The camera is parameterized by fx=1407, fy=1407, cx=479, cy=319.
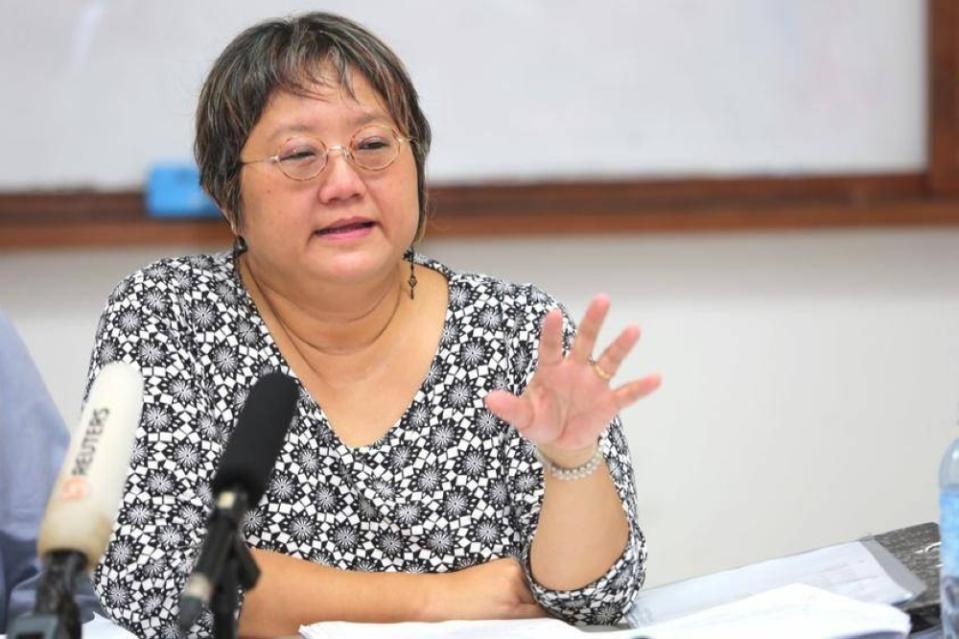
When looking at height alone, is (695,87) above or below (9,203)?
above

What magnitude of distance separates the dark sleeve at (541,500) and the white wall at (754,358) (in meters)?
1.01

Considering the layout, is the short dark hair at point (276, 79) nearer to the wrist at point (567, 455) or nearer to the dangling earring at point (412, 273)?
the dangling earring at point (412, 273)

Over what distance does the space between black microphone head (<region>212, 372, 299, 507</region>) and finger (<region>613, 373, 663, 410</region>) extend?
46 cm

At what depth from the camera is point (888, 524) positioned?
121 inches

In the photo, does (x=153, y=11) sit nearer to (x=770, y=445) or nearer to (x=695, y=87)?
(x=695, y=87)

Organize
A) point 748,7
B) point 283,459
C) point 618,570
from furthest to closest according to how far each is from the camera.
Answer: point 748,7 < point 283,459 < point 618,570

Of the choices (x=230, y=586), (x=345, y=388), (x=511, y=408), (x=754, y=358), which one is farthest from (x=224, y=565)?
(x=754, y=358)

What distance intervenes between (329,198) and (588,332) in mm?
486

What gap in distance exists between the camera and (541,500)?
6.12 feet

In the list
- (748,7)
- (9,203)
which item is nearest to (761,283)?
(748,7)

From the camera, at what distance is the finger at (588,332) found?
152 centimetres

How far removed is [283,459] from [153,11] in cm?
140

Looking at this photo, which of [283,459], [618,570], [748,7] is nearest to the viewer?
[618,570]

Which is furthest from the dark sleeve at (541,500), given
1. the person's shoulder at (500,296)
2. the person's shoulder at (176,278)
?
the person's shoulder at (176,278)
